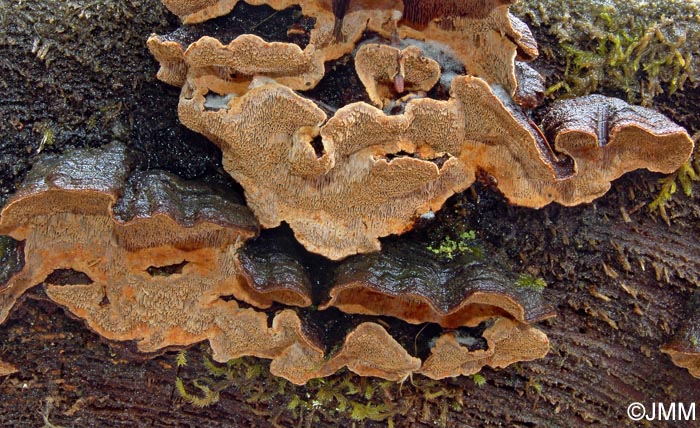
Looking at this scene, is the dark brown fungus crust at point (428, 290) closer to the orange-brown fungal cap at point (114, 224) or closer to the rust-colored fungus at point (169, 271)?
the rust-colored fungus at point (169, 271)

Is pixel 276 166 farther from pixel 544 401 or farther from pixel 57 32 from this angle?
pixel 544 401

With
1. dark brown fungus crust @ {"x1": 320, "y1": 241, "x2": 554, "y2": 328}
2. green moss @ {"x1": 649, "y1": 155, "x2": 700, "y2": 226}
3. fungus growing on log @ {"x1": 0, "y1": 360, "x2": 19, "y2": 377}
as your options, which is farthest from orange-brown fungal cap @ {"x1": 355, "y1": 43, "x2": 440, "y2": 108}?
fungus growing on log @ {"x1": 0, "y1": 360, "x2": 19, "y2": 377}

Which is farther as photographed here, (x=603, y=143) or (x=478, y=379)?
(x=478, y=379)

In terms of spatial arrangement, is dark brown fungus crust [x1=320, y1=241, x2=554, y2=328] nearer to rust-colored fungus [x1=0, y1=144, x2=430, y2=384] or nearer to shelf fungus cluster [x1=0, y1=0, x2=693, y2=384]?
shelf fungus cluster [x1=0, y1=0, x2=693, y2=384]

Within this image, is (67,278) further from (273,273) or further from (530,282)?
(530,282)

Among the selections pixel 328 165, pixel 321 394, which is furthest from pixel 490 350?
pixel 328 165

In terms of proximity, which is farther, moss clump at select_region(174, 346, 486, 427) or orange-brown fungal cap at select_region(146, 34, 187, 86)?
moss clump at select_region(174, 346, 486, 427)
